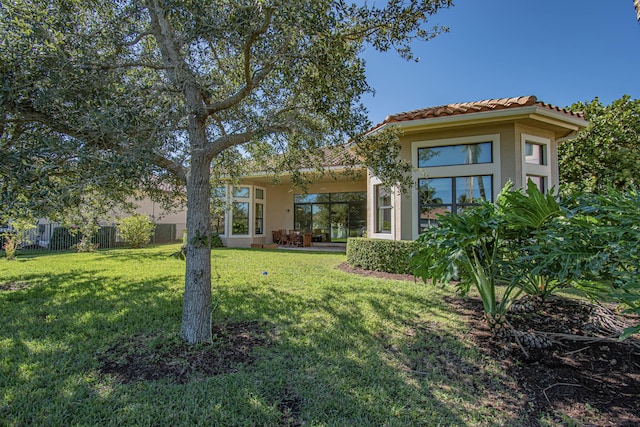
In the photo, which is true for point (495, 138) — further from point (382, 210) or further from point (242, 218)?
point (242, 218)

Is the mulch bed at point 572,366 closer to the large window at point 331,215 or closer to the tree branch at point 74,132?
the tree branch at point 74,132

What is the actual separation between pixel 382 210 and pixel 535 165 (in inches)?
175

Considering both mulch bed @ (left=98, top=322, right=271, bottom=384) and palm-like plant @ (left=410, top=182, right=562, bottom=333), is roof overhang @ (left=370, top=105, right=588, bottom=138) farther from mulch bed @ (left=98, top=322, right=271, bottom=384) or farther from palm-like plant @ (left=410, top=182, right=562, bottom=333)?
mulch bed @ (left=98, top=322, right=271, bottom=384)

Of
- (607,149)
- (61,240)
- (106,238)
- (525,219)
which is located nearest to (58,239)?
(61,240)

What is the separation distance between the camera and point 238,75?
473cm

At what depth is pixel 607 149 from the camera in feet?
41.4

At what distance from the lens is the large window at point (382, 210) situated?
9.41 meters

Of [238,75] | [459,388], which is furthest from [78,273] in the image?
[459,388]

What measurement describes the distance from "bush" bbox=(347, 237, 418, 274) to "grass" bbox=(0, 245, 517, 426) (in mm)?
1395

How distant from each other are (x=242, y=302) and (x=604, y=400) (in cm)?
491

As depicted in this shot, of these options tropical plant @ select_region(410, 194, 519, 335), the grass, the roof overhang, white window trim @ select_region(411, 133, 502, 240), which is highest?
the roof overhang

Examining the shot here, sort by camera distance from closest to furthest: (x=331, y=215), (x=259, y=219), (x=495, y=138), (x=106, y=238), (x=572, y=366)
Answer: (x=572, y=366) < (x=495, y=138) < (x=106, y=238) < (x=259, y=219) < (x=331, y=215)

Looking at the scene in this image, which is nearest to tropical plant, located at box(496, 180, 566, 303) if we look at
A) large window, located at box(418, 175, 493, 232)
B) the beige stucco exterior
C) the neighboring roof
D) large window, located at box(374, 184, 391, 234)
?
the beige stucco exterior

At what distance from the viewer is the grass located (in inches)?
94.5
